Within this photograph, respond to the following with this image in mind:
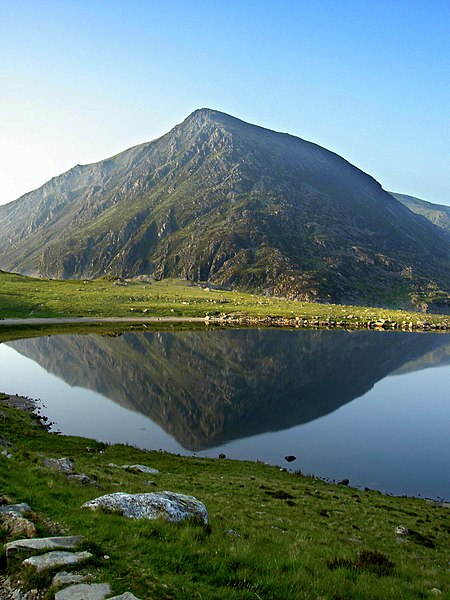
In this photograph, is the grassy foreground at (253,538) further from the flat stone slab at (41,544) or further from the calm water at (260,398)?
the calm water at (260,398)

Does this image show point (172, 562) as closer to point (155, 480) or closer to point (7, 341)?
point (155, 480)

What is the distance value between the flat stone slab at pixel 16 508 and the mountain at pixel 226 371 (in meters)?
35.0

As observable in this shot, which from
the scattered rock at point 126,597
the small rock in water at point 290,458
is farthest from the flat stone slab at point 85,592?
the small rock in water at point 290,458

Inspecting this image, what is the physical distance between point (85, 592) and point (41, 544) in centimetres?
268

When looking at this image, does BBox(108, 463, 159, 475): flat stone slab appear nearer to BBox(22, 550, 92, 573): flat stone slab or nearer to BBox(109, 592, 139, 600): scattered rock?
BBox(22, 550, 92, 573): flat stone slab

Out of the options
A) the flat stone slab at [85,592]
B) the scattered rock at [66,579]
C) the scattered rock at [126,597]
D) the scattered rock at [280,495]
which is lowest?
the scattered rock at [280,495]

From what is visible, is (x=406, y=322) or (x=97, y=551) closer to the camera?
(x=97, y=551)

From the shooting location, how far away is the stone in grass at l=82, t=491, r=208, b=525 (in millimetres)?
15367

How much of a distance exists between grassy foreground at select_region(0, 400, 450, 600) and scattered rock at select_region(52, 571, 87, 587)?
13.9 inches

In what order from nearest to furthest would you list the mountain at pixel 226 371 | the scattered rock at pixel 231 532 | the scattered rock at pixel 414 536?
the scattered rock at pixel 231 532, the scattered rock at pixel 414 536, the mountain at pixel 226 371

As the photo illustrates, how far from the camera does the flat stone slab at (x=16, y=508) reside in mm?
13948

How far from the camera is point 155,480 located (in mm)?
29781

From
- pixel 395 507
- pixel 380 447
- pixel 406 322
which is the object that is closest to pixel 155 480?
pixel 395 507

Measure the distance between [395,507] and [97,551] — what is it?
2591 cm
